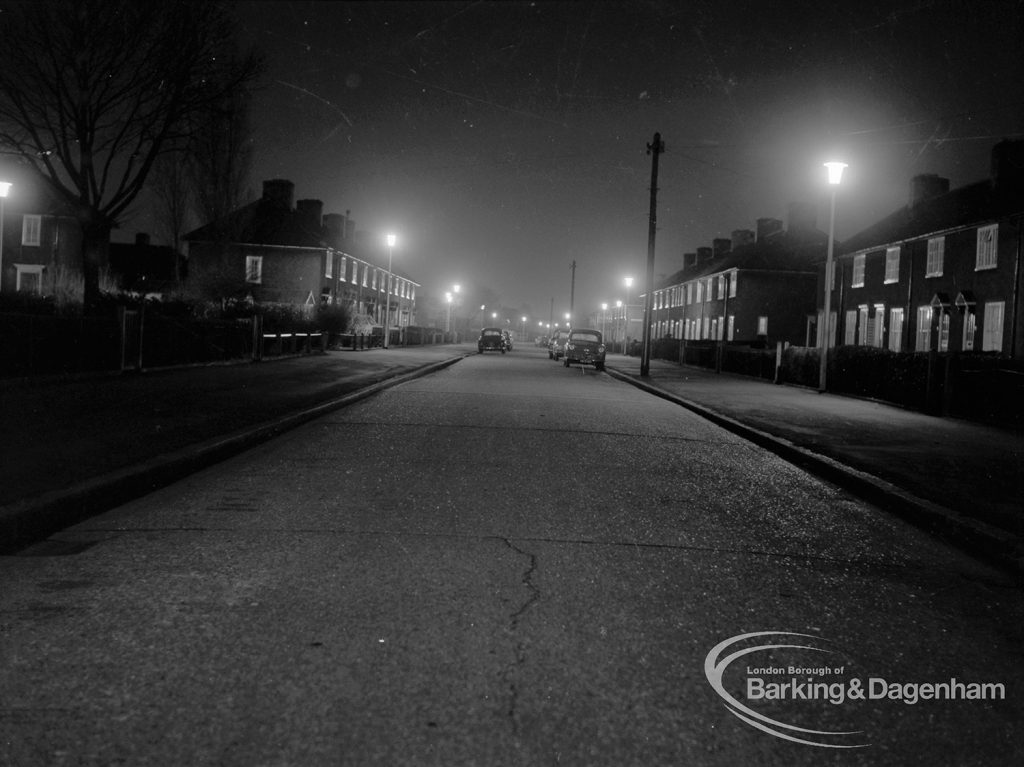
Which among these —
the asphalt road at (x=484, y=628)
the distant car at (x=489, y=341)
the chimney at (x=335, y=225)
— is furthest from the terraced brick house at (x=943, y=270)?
the chimney at (x=335, y=225)

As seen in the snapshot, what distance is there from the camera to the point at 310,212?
5941cm

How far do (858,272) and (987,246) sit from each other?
1115 cm

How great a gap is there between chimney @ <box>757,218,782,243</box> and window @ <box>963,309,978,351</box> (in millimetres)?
30507

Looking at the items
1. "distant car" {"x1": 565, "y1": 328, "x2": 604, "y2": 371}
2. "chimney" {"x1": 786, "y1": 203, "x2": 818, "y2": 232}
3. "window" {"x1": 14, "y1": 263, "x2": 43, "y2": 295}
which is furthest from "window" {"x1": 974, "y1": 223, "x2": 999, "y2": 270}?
"window" {"x1": 14, "y1": 263, "x2": 43, "y2": 295}

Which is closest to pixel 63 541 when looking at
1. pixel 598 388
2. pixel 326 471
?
pixel 326 471

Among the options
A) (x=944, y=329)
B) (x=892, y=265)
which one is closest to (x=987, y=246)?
(x=944, y=329)

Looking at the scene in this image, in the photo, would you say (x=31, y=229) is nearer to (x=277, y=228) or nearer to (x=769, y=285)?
(x=277, y=228)

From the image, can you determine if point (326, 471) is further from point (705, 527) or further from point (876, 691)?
Answer: point (876, 691)

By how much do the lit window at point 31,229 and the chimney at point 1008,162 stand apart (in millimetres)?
50551

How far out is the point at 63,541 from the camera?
5523 mm

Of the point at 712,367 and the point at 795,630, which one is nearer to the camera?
the point at 795,630

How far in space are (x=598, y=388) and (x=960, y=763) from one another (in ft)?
65.5

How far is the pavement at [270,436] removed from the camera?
6203mm

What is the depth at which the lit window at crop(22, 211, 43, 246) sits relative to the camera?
48.9 m
